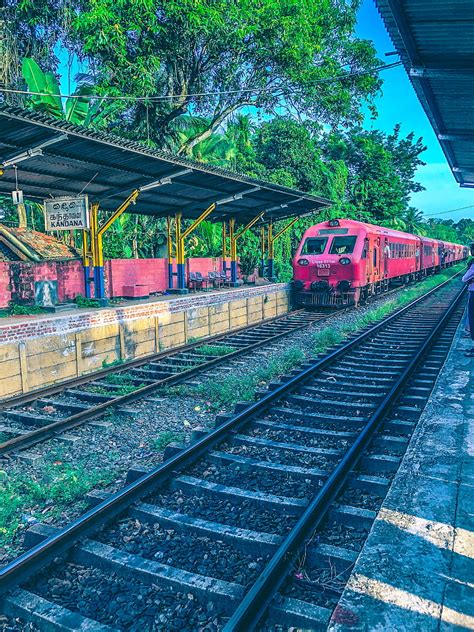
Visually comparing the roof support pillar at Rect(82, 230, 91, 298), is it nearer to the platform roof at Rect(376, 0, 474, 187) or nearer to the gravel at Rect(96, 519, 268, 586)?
the platform roof at Rect(376, 0, 474, 187)

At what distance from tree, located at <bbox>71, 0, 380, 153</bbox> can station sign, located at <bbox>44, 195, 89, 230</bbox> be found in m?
6.92

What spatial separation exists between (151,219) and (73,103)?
6.00 metres

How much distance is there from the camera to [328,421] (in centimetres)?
593

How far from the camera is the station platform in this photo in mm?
2508

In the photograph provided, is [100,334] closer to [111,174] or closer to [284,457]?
[111,174]

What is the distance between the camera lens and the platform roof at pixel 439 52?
5.41 metres

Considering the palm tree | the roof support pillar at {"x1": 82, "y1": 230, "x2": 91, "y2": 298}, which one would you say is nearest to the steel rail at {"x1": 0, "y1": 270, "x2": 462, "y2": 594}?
the roof support pillar at {"x1": 82, "y1": 230, "x2": 91, "y2": 298}

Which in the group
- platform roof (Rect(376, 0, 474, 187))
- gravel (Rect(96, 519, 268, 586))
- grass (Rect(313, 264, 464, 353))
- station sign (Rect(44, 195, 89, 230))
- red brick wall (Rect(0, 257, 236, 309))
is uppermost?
platform roof (Rect(376, 0, 474, 187))

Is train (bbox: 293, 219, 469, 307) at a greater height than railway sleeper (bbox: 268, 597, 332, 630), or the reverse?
train (bbox: 293, 219, 469, 307)

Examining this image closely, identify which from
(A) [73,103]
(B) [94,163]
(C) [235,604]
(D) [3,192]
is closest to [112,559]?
(C) [235,604]

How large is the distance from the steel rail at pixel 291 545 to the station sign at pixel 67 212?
8364 millimetres

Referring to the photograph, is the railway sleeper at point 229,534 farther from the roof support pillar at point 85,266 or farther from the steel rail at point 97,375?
the roof support pillar at point 85,266

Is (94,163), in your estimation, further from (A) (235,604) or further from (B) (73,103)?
(A) (235,604)

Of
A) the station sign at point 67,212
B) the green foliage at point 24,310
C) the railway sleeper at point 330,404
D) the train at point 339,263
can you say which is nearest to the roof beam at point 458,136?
the train at point 339,263
